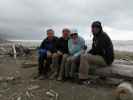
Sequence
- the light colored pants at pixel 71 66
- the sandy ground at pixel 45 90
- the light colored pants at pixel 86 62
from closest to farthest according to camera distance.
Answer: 1. the sandy ground at pixel 45 90
2. the light colored pants at pixel 86 62
3. the light colored pants at pixel 71 66

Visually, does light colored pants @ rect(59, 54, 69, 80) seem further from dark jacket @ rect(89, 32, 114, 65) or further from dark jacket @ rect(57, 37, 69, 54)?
dark jacket @ rect(89, 32, 114, 65)

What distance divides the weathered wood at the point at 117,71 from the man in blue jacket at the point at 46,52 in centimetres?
191

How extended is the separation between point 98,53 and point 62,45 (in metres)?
1.45

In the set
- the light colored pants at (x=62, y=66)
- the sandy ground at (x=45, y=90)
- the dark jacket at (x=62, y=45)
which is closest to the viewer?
the sandy ground at (x=45, y=90)

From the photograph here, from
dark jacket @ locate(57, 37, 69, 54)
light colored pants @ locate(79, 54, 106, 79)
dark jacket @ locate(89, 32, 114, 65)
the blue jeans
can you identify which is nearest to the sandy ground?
light colored pants @ locate(79, 54, 106, 79)

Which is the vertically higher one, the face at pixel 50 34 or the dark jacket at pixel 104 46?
the face at pixel 50 34

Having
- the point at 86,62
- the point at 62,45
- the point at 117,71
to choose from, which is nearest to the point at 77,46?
the point at 62,45

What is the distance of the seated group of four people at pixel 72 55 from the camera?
870 centimetres

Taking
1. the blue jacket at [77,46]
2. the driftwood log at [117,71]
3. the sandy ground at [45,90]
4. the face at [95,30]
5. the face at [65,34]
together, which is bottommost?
the sandy ground at [45,90]

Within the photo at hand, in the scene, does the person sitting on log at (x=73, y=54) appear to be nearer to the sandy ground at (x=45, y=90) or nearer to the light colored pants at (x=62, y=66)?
the light colored pants at (x=62, y=66)

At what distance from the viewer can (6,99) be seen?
8.27 meters

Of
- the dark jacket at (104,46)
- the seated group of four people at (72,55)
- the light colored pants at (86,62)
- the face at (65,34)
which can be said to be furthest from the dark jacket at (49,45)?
the dark jacket at (104,46)

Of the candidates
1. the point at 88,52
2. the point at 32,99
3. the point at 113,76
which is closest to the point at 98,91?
the point at 113,76

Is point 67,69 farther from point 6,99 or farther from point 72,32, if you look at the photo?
point 6,99
